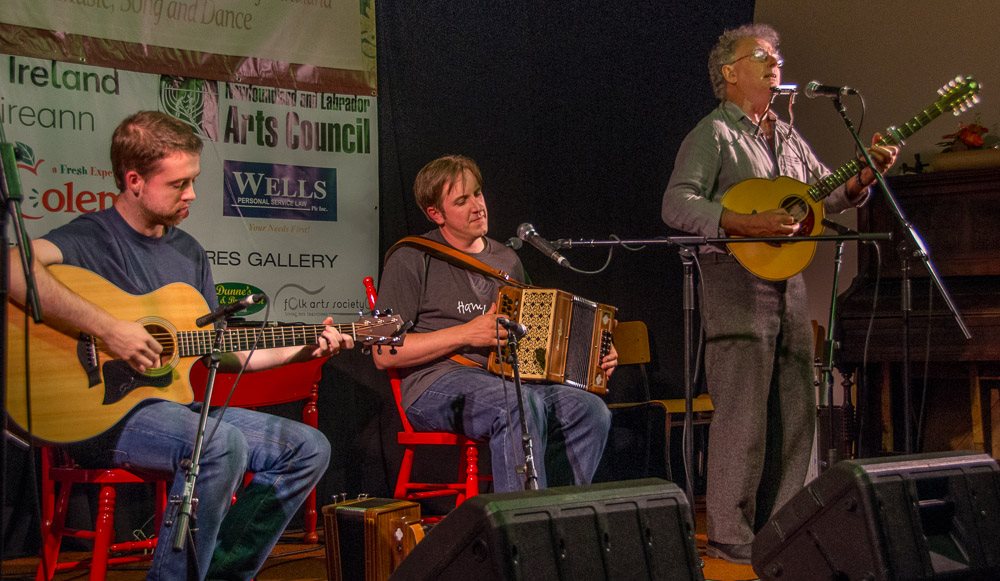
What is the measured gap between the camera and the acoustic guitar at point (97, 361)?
108 inches

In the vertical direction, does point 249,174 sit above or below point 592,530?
above

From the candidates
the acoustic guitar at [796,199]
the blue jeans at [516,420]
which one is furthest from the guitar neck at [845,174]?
the blue jeans at [516,420]

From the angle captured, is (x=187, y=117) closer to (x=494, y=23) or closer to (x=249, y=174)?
(x=249, y=174)

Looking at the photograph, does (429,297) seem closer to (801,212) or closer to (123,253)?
(123,253)

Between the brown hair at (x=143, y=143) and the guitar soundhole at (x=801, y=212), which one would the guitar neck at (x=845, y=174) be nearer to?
the guitar soundhole at (x=801, y=212)

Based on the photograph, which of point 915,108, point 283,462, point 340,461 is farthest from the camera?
point 915,108

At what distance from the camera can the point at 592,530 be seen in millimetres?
2102

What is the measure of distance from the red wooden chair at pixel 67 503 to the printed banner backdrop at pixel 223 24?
1.72 m

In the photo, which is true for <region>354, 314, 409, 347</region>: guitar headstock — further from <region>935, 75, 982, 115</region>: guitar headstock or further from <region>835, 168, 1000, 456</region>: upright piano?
<region>835, 168, 1000, 456</region>: upright piano

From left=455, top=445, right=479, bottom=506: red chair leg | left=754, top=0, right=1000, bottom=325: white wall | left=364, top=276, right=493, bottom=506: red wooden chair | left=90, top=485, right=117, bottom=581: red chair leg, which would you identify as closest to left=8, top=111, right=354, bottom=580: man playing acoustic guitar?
left=90, top=485, right=117, bottom=581: red chair leg

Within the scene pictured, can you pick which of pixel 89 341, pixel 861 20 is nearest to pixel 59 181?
pixel 89 341

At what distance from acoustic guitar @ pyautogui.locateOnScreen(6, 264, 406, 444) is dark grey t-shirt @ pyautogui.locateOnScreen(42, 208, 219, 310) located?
4 centimetres

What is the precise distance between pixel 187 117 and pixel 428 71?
1.18m

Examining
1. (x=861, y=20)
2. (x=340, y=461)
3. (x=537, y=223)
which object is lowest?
(x=340, y=461)
